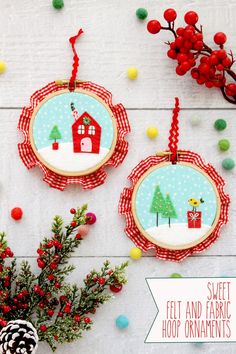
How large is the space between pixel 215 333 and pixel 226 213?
0.23 metres

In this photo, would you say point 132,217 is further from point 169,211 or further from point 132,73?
point 132,73

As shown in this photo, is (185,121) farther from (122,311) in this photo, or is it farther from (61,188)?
(122,311)

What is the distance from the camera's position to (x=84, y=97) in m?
1.11

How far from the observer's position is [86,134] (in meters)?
1.11

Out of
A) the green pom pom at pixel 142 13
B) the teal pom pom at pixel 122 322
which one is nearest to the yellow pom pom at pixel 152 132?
the green pom pom at pixel 142 13

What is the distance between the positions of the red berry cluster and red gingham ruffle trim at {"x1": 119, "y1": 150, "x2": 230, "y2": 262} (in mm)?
151

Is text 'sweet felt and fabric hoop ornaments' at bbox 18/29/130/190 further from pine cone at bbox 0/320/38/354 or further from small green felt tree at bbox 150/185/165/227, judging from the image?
pine cone at bbox 0/320/38/354

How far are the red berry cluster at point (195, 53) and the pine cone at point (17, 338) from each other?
1.78ft

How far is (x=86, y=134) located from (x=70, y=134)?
30 millimetres

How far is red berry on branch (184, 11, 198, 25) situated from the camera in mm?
1074

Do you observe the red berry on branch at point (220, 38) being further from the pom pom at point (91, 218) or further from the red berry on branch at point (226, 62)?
the pom pom at point (91, 218)

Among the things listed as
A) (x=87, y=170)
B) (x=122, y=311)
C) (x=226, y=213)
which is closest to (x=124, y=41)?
(x=87, y=170)

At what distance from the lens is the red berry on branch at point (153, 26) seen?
3.53 ft

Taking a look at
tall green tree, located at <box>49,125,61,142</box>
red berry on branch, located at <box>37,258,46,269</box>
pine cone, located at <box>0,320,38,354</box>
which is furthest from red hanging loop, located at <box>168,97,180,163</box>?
pine cone, located at <box>0,320,38,354</box>
